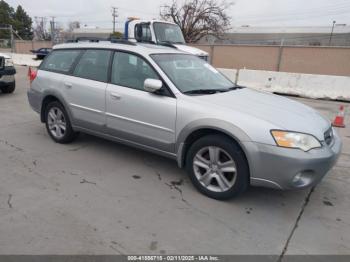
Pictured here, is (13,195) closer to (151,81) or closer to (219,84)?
(151,81)

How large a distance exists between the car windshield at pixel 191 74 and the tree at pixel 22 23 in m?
74.9

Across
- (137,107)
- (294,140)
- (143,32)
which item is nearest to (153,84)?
(137,107)

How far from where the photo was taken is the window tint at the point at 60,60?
189 inches

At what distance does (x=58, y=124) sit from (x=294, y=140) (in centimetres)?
370

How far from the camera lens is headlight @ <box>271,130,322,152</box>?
296cm

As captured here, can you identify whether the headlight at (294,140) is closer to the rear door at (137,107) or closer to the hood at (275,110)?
the hood at (275,110)

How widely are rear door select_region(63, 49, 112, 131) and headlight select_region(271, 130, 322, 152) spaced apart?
2.37 metres

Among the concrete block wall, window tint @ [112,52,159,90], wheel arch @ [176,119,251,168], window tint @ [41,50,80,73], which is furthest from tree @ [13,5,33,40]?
wheel arch @ [176,119,251,168]

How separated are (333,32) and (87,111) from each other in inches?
2322

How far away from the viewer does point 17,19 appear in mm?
70375

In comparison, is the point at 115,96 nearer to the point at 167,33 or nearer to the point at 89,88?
the point at 89,88

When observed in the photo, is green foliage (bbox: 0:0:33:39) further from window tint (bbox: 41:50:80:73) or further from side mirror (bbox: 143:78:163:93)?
side mirror (bbox: 143:78:163:93)

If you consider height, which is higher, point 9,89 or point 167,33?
point 167,33

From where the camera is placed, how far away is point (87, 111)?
175 inches
